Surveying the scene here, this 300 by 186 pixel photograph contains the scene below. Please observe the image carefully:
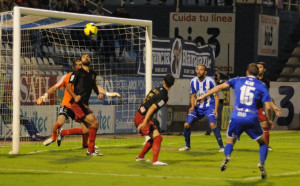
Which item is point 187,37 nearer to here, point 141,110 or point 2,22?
point 2,22

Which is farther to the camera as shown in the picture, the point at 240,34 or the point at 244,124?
the point at 240,34

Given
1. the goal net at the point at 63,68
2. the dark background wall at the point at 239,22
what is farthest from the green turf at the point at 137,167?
the dark background wall at the point at 239,22

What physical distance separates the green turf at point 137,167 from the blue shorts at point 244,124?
74 cm

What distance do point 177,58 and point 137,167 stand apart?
1420 centimetres

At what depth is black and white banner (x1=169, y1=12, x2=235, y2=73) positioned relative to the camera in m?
35.0

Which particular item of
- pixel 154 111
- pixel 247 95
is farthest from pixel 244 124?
pixel 154 111

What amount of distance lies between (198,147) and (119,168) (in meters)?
6.18

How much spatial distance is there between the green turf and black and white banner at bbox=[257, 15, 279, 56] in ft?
51.3

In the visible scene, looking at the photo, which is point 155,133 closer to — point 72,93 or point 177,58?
point 72,93

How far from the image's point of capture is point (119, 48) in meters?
25.4

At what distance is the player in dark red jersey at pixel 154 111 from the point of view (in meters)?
14.6

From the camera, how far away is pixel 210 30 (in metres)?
35.3

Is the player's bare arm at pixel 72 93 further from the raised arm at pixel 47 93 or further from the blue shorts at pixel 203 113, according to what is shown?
the blue shorts at pixel 203 113

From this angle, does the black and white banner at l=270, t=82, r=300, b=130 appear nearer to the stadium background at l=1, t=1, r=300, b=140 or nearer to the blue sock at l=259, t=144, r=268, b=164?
the stadium background at l=1, t=1, r=300, b=140
